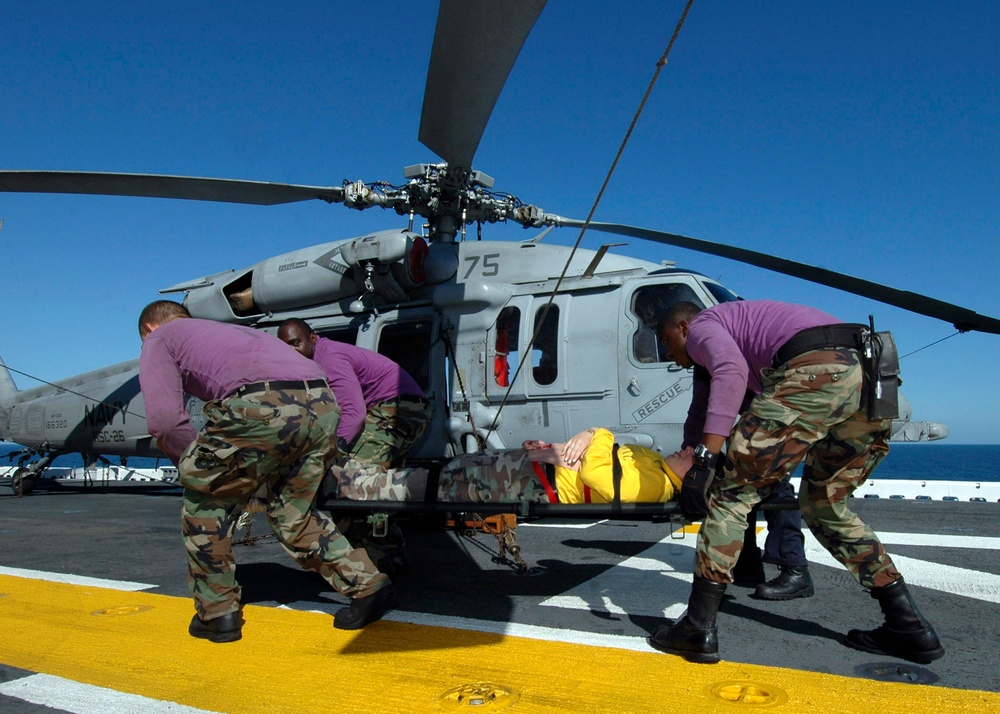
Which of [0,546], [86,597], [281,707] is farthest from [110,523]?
[281,707]

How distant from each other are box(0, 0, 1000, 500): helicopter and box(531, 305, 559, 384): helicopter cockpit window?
0.01m

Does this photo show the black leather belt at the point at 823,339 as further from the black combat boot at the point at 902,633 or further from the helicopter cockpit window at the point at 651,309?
the helicopter cockpit window at the point at 651,309

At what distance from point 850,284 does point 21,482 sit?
1311cm

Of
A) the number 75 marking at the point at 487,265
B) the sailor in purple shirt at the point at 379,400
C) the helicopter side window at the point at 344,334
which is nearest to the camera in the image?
the sailor in purple shirt at the point at 379,400

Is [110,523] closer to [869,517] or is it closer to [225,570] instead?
[225,570]

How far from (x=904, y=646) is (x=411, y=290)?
5.70 meters

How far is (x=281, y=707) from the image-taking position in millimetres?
2455

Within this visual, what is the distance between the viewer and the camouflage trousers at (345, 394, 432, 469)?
5188 millimetres

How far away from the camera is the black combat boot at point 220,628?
3.28m

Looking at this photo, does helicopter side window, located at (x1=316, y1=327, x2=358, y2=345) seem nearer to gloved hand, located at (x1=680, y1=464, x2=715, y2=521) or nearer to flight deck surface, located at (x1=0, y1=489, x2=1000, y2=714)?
flight deck surface, located at (x1=0, y1=489, x2=1000, y2=714)

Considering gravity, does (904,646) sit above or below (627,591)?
above

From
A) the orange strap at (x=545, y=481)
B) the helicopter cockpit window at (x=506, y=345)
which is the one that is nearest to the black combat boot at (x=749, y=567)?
the orange strap at (x=545, y=481)

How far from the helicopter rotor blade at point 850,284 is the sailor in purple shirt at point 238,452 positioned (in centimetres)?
407

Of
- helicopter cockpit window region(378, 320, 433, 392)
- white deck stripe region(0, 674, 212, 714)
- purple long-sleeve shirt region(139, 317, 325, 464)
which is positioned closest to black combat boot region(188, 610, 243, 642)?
white deck stripe region(0, 674, 212, 714)
